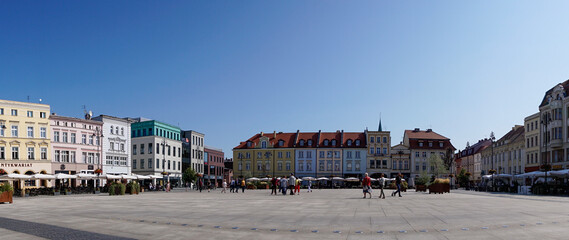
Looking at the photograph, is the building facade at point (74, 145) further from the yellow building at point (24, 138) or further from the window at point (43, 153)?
the yellow building at point (24, 138)

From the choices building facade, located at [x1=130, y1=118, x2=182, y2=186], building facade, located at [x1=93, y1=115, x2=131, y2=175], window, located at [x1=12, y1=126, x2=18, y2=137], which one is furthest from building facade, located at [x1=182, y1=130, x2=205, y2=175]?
window, located at [x1=12, y1=126, x2=18, y2=137]

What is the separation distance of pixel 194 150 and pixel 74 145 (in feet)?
114

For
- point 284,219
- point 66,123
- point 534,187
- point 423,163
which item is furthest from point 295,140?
point 284,219

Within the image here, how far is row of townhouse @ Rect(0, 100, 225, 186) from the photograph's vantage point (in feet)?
197

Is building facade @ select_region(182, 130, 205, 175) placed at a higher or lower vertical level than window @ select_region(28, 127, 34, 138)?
lower

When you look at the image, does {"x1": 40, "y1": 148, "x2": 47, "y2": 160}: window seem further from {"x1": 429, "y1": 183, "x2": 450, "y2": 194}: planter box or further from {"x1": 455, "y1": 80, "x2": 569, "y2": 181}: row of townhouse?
{"x1": 455, "y1": 80, "x2": 569, "y2": 181}: row of townhouse

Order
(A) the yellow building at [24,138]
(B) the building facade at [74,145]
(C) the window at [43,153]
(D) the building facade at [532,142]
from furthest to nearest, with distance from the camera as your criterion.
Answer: (D) the building facade at [532,142], (B) the building facade at [74,145], (C) the window at [43,153], (A) the yellow building at [24,138]

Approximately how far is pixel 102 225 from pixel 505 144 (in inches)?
3383

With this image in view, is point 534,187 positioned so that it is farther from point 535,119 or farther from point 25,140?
point 25,140

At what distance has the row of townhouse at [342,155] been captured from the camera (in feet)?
327

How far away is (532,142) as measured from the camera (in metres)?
73.9

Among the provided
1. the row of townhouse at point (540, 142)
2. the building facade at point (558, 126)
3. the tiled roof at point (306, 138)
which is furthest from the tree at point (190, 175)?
the building facade at point (558, 126)

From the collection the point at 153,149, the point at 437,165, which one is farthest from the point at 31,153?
the point at 437,165

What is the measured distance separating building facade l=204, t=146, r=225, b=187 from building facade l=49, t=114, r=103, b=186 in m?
36.5
